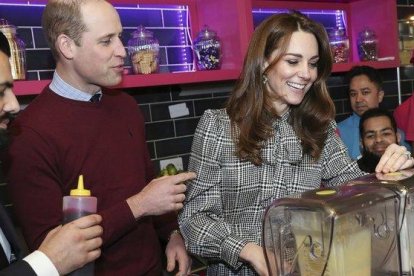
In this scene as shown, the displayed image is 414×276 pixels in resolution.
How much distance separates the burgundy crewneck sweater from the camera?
111cm

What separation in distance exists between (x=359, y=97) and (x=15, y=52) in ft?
5.90

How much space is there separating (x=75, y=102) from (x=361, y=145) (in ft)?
5.36

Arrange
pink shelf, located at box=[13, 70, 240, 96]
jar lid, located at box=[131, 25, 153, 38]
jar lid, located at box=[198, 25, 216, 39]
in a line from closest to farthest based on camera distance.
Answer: pink shelf, located at box=[13, 70, 240, 96], jar lid, located at box=[131, 25, 153, 38], jar lid, located at box=[198, 25, 216, 39]

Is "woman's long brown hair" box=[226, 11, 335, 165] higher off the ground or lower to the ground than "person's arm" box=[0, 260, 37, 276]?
higher

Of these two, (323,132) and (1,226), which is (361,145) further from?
(1,226)

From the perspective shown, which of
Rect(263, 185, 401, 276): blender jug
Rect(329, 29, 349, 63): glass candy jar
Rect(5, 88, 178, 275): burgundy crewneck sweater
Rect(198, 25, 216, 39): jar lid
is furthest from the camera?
Rect(329, 29, 349, 63): glass candy jar

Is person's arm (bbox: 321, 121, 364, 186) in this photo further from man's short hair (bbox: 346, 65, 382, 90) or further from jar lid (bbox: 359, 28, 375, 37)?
jar lid (bbox: 359, 28, 375, 37)

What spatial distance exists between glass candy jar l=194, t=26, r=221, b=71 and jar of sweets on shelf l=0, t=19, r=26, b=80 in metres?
0.72

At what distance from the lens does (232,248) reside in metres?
1.10

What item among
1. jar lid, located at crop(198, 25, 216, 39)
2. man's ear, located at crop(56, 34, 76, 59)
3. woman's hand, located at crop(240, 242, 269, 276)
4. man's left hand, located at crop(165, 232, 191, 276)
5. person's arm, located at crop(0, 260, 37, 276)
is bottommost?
man's left hand, located at crop(165, 232, 191, 276)

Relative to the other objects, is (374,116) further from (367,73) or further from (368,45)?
(368,45)

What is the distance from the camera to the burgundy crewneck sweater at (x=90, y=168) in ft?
3.64

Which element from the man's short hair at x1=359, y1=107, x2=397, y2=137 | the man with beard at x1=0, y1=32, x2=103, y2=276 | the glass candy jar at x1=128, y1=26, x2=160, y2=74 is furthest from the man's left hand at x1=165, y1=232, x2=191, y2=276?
the man's short hair at x1=359, y1=107, x2=397, y2=137

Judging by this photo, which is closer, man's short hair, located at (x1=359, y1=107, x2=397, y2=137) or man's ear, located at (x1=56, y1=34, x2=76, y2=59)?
man's ear, located at (x1=56, y1=34, x2=76, y2=59)
